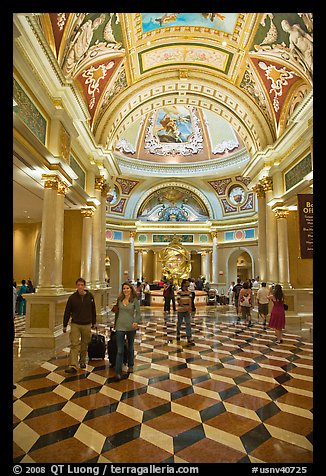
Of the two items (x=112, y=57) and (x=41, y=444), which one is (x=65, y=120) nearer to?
(x=112, y=57)

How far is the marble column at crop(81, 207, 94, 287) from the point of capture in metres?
10.1

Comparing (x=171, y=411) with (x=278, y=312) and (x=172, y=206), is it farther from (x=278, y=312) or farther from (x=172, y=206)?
(x=172, y=206)

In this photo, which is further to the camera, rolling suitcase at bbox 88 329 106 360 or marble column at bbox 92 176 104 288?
marble column at bbox 92 176 104 288

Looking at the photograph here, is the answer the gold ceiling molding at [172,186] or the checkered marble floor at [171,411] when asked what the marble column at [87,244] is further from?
the gold ceiling molding at [172,186]

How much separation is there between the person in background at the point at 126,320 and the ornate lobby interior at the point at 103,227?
13.5 inches

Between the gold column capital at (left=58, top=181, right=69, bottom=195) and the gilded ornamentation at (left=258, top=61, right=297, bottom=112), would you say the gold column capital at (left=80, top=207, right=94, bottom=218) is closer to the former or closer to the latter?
the gold column capital at (left=58, top=181, right=69, bottom=195)

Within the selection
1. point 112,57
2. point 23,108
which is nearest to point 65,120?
point 23,108

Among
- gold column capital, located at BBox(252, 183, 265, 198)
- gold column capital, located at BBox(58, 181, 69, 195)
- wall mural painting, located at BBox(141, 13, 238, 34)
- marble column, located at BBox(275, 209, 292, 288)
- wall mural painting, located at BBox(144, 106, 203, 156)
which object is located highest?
wall mural painting, located at BBox(144, 106, 203, 156)

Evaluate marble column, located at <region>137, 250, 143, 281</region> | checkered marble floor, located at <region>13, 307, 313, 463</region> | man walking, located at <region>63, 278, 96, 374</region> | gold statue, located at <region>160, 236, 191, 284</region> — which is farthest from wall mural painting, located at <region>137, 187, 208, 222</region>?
man walking, located at <region>63, 278, 96, 374</region>

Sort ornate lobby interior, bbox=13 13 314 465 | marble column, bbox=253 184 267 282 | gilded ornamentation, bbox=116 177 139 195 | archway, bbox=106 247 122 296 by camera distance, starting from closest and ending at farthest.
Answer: ornate lobby interior, bbox=13 13 314 465, marble column, bbox=253 184 267 282, archway, bbox=106 247 122 296, gilded ornamentation, bbox=116 177 139 195

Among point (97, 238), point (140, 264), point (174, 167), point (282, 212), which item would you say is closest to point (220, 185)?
point (174, 167)

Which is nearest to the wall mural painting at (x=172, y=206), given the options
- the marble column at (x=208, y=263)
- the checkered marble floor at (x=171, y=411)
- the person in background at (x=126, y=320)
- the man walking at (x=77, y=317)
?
the marble column at (x=208, y=263)

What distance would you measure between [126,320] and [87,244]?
20.1ft
